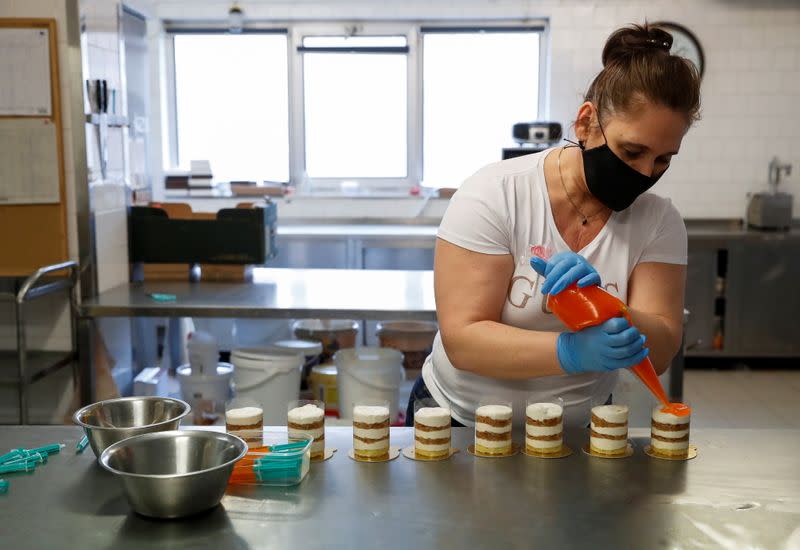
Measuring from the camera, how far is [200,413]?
3.36 m

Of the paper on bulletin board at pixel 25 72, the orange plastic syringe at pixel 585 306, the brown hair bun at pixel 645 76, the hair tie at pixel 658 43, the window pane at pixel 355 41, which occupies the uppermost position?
the window pane at pixel 355 41

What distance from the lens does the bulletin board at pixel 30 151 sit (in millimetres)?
3027

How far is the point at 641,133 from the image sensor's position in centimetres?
152

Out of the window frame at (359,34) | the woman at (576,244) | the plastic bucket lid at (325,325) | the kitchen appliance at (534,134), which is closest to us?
the woman at (576,244)

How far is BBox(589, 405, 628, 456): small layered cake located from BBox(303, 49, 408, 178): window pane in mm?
4462

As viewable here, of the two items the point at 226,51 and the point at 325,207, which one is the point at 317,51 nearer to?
the point at 226,51

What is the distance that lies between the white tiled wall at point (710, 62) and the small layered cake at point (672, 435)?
159 inches

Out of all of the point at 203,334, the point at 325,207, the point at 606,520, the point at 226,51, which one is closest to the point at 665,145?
the point at 606,520

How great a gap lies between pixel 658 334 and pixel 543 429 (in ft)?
1.01

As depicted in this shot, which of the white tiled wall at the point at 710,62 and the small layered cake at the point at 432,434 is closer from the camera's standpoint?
the small layered cake at the point at 432,434

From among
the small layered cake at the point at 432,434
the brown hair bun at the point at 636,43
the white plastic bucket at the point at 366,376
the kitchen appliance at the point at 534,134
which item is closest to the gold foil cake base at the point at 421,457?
the small layered cake at the point at 432,434

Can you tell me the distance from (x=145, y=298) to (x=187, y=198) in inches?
99.8

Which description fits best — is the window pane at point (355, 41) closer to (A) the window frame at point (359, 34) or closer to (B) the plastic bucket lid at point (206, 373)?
(A) the window frame at point (359, 34)

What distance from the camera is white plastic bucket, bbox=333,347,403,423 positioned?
3047 mm
